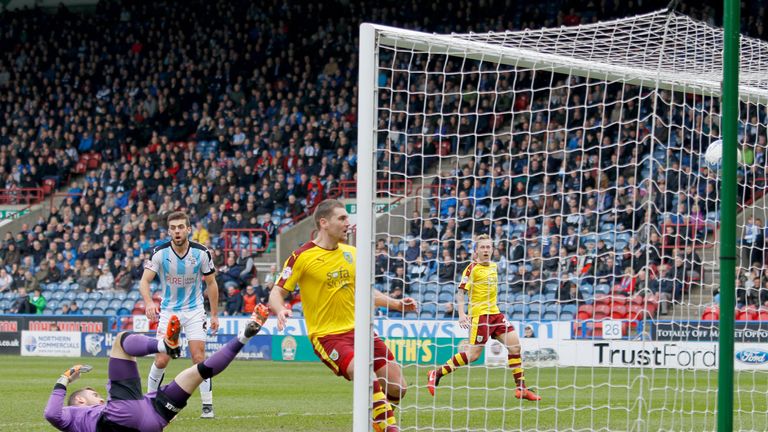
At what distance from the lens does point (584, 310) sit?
1656cm

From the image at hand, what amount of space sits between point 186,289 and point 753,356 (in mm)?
8376

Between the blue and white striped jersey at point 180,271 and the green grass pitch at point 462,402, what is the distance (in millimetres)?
1210

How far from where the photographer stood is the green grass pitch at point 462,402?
10.8 m

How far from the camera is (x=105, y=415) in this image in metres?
7.84

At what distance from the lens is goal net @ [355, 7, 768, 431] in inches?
357

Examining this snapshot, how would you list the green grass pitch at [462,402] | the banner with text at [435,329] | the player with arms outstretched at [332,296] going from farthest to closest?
the banner with text at [435,329] → the green grass pitch at [462,402] → the player with arms outstretched at [332,296]

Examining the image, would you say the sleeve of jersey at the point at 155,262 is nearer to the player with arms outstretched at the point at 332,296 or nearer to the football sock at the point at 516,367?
the player with arms outstretched at the point at 332,296

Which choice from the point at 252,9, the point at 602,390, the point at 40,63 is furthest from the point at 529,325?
the point at 40,63

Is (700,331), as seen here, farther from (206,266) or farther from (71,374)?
(71,374)

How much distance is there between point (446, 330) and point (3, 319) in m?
11.1

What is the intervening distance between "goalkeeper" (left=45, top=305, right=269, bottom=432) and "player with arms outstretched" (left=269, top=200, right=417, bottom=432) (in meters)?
0.83

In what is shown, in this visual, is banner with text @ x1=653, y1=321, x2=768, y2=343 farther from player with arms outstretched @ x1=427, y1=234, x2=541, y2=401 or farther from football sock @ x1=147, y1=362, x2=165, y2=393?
football sock @ x1=147, y1=362, x2=165, y2=393

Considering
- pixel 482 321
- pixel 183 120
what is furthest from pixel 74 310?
pixel 482 321

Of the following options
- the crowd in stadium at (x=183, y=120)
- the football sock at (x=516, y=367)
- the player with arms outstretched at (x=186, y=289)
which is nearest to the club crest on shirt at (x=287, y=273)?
the player with arms outstretched at (x=186, y=289)
